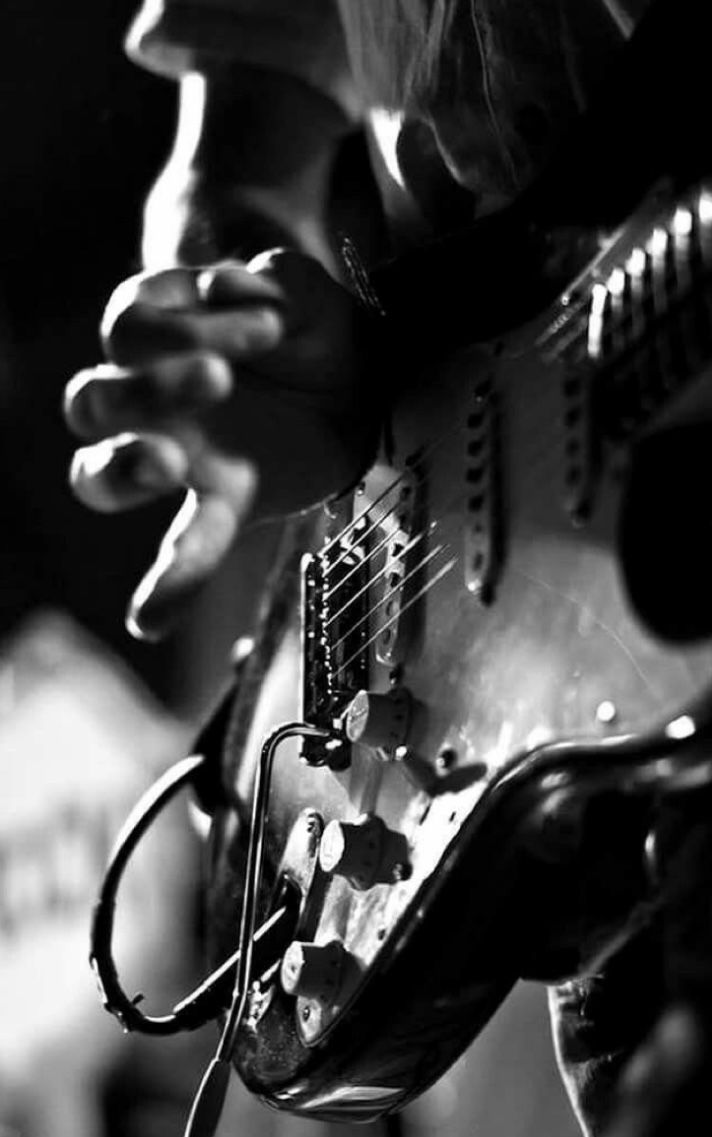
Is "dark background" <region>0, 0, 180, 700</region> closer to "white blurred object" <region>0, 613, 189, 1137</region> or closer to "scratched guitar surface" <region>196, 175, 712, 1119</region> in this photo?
"white blurred object" <region>0, 613, 189, 1137</region>

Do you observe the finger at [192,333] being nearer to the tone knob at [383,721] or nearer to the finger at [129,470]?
the finger at [129,470]

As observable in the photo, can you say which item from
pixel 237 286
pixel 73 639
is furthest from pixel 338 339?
pixel 73 639

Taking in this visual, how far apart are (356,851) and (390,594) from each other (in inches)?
5.0

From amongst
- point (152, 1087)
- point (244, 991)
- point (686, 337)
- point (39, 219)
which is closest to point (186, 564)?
point (244, 991)

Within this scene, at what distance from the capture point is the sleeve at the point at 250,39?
1002 mm

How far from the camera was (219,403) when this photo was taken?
0.69m

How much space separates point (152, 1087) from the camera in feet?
4.57

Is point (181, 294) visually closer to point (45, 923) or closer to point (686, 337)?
point (686, 337)

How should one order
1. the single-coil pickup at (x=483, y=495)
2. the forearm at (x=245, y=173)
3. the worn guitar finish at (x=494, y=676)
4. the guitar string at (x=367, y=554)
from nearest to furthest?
the worn guitar finish at (x=494, y=676), the single-coil pickup at (x=483, y=495), the guitar string at (x=367, y=554), the forearm at (x=245, y=173)

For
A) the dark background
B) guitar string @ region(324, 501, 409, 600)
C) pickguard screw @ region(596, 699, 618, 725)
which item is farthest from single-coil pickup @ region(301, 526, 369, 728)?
the dark background

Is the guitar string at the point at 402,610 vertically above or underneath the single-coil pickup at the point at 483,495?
underneath

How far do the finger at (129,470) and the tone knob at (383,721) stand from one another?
145mm

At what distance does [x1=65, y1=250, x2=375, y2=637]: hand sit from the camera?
0.66 metres

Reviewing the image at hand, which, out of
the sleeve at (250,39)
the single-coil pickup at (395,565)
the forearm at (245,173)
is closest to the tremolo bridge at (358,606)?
the single-coil pickup at (395,565)
